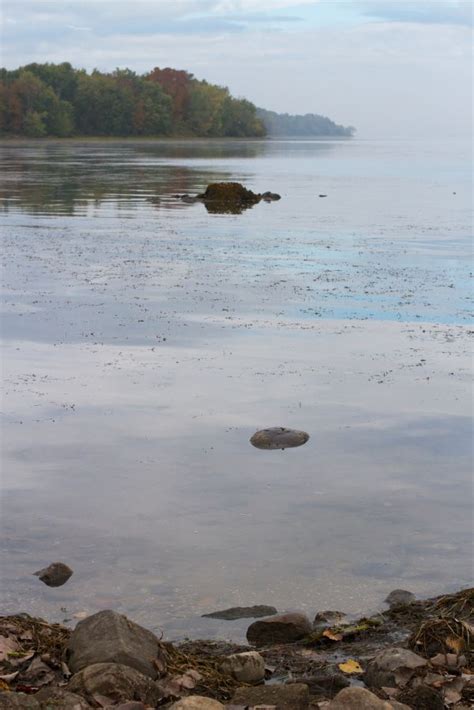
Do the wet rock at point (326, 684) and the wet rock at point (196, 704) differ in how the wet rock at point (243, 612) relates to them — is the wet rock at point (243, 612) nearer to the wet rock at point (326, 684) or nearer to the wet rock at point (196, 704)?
the wet rock at point (326, 684)

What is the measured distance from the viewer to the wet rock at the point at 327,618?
881cm

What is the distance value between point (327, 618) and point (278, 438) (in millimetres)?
4563

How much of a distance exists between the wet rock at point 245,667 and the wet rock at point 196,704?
1.07 m

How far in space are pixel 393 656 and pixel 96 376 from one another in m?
9.61

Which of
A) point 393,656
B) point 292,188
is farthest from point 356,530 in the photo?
point 292,188

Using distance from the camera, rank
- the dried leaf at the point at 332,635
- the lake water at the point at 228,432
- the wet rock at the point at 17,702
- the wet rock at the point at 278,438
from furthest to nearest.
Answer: the wet rock at the point at 278,438
the lake water at the point at 228,432
the dried leaf at the point at 332,635
the wet rock at the point at 17,702

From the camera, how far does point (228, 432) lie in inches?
540

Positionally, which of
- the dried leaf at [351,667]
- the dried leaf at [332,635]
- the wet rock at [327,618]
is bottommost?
the wet rock at [327,618]

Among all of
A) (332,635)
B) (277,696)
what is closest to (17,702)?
(277,696)

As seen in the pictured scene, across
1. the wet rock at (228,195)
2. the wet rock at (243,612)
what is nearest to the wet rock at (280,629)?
the wet rock at (243,612)

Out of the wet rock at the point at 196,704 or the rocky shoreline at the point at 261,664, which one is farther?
the rocky shoreline at the point at 261,664

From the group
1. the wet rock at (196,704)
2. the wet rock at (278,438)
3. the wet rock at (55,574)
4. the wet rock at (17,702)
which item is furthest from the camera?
the wet rock at (278,438)

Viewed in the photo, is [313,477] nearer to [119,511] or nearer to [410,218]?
[119,511]

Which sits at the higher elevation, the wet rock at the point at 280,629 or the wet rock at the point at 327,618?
the wet rock at the point at 280,629
